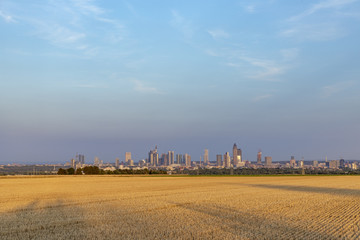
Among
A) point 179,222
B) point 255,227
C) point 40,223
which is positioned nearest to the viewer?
point 255,227

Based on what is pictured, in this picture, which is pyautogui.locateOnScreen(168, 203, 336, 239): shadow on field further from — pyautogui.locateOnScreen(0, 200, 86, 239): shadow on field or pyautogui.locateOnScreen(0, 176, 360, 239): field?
pyautogui.locateOnScreen(0, 200, 86, 239): shadow on field

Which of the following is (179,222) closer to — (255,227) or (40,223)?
(255,227)

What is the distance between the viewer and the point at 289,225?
67.5 feet

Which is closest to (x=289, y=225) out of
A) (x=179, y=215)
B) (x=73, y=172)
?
(x=179, y=215)

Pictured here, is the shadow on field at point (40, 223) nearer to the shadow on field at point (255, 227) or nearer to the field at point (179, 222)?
the field at point (179, 222)

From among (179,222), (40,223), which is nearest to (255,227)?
(179,222)

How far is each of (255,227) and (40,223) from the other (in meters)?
11.2

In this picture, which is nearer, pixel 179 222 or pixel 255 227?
pixel 255 227

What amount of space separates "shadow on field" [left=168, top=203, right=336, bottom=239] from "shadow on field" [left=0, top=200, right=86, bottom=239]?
7.28 metres

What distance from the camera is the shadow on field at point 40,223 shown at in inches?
698

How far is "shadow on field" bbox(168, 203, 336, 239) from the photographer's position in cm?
1759

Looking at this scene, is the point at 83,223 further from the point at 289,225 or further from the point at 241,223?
the point at 289,225

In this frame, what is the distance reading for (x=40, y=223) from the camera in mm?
20672

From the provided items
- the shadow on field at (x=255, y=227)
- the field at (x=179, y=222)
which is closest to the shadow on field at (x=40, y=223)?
the field at (x=179, y=222)
